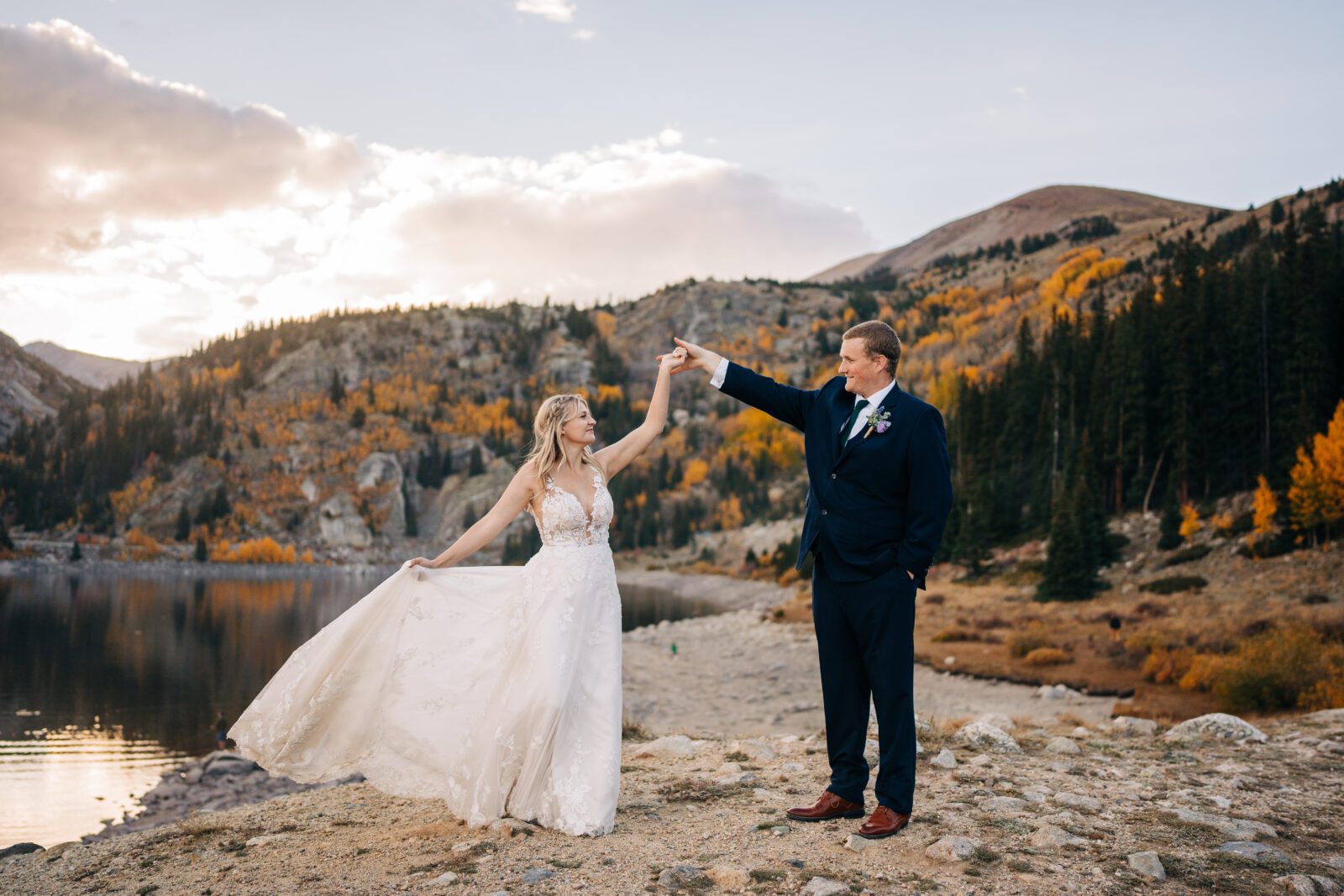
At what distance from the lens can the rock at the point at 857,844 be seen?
489cm

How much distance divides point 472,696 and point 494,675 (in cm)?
21

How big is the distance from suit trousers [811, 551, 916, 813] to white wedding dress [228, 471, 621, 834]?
1.40 meters

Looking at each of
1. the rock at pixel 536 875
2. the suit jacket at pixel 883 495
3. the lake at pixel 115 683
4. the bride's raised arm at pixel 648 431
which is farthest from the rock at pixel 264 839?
the lake at pixel 115 683

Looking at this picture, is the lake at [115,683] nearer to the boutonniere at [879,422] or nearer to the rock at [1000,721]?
the rock at [1000,721]

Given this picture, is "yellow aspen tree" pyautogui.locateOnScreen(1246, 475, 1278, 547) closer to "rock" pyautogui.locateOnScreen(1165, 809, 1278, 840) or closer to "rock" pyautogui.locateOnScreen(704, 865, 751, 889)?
"rock" pyautogui.locateOnScreen(1165, 809, 1278, 840)

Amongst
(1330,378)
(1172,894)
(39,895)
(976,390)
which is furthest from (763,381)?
(976,390)

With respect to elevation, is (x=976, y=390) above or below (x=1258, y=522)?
above

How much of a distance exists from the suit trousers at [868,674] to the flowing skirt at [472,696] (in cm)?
140

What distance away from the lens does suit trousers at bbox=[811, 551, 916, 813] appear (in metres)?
5.07

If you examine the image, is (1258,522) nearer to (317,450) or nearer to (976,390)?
(976,390)

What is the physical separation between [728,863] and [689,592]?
7715cm

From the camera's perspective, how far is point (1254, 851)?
483cm

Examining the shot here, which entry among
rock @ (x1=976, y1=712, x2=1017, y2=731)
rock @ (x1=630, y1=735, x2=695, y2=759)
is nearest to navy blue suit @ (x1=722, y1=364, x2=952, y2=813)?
rock @ (x1=630, y1=735, x2=695, y2=759)

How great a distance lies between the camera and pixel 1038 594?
38.1 metres
